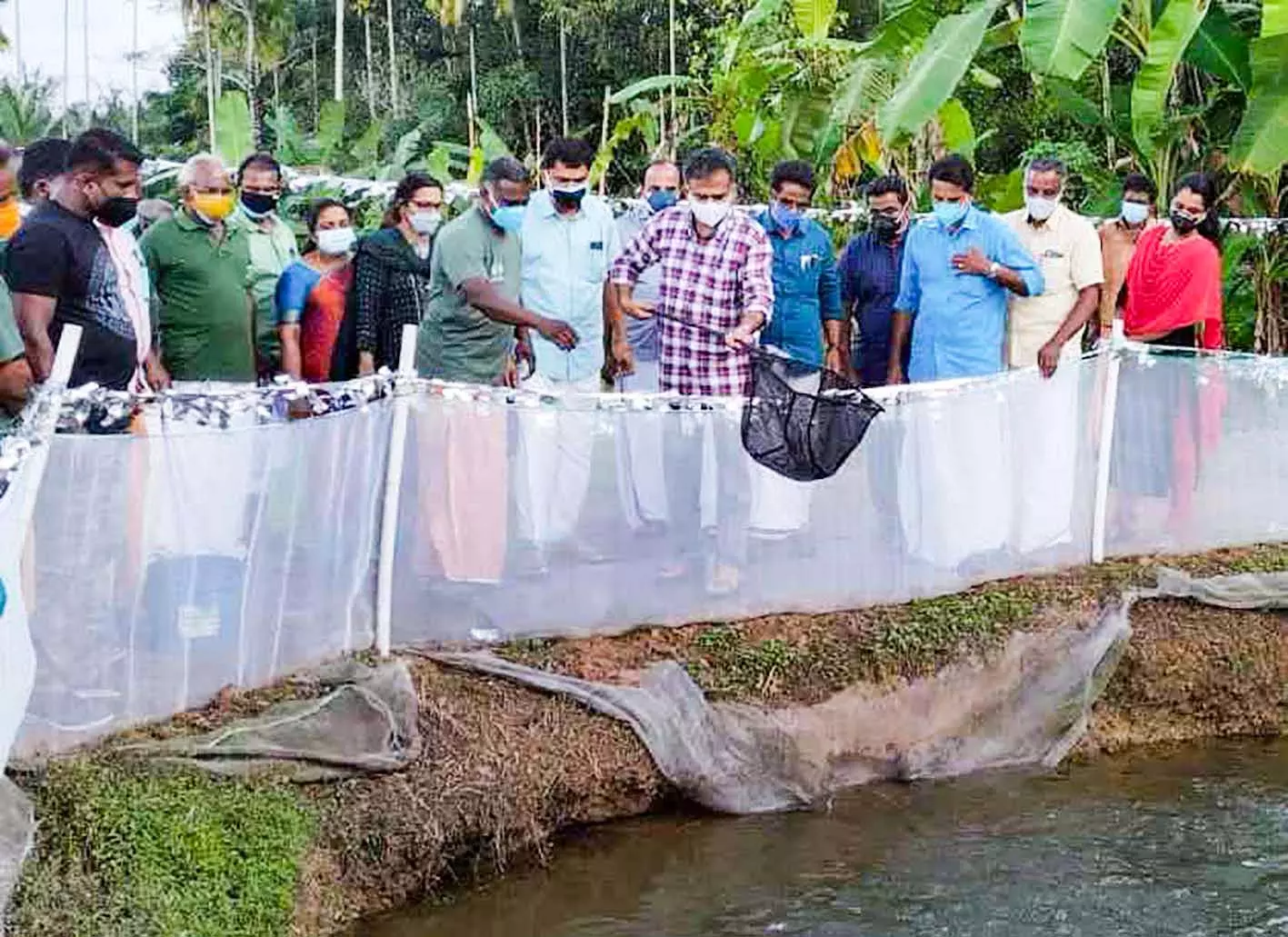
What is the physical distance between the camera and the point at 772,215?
7570 millimetres

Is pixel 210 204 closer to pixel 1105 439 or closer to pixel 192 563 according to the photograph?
pixel 192 563

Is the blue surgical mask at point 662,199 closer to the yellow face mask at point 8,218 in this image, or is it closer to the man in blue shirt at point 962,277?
the man in blue shirt at point 962,277

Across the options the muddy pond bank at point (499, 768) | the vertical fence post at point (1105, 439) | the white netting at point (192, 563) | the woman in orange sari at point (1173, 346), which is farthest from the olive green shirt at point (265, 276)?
the woman in orange sari at point (1173, 346)

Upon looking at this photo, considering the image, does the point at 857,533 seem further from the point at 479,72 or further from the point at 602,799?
the point at 479,72

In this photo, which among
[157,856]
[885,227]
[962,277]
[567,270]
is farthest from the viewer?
[885,227]

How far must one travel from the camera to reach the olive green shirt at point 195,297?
6328mm

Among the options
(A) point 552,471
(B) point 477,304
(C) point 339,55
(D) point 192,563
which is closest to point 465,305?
(B) point 477,304

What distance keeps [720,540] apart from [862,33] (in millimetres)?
17331

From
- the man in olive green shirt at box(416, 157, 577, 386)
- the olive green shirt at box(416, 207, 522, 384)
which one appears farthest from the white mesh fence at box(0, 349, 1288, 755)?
the olive green shirt at box(416, 207, 522, 384)

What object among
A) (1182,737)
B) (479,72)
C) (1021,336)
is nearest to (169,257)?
(1021,336)

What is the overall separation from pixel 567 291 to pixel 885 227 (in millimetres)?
1700

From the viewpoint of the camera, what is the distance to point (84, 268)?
17.6 feet

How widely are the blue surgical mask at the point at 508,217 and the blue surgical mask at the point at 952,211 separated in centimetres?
174

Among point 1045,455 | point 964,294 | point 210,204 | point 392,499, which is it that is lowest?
point 392,499
